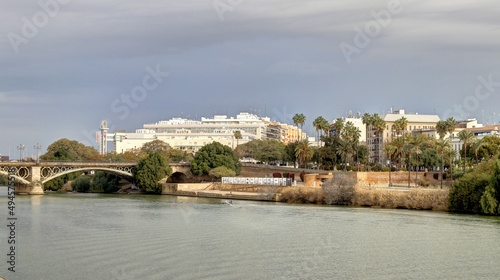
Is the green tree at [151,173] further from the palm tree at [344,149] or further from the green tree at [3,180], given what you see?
the green tree at [3,180]

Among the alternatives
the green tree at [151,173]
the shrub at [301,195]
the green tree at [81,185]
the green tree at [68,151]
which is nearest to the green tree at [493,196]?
the shrub at [301,195]

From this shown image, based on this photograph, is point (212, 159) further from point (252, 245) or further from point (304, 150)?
point (252, 245)

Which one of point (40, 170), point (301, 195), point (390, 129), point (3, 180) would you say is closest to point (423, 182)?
point (301, 195)

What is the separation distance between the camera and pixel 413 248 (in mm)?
40688

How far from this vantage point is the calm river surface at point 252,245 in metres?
33.7

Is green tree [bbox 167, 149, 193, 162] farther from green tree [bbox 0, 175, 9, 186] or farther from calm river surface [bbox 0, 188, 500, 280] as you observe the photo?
calm river surface [bbox 0, 188, 500, 280]

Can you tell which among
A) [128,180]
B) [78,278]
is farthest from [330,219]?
[128,180]

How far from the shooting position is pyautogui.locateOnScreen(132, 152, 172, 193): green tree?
9856cm

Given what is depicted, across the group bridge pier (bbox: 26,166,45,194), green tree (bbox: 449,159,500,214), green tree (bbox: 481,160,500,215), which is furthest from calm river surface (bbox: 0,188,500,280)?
bridge pier (bbox: 26,166,45,194)

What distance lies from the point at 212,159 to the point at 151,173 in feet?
26.9

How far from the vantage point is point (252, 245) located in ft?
135

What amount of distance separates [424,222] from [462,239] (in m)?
9.41

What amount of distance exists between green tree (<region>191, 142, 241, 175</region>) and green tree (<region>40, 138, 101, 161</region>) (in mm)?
26735

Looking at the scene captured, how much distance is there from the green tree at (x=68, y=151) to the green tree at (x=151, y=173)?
77.4 ft
